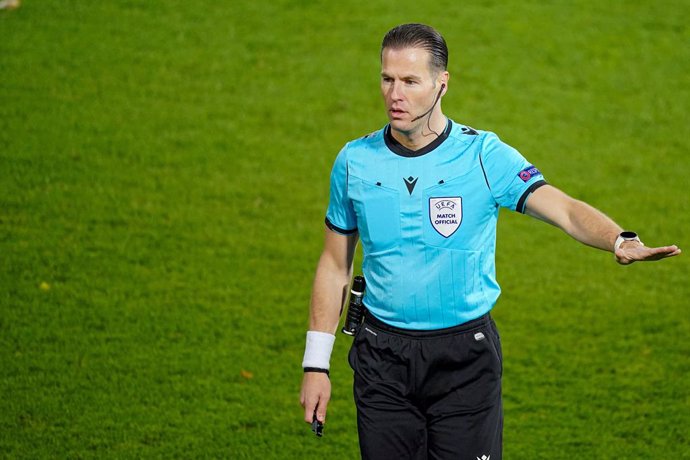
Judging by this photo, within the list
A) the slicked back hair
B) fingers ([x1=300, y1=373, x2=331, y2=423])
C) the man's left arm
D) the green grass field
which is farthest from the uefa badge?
the green grass field

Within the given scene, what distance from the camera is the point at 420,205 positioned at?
410cm

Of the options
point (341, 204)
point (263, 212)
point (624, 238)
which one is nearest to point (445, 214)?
point (341, 204)

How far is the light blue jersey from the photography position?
4.10 metres

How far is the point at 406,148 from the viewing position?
4176mm

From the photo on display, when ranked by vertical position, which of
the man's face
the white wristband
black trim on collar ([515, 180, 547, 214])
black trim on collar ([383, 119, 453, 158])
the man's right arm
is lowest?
the white wristband

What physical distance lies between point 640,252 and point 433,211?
0.88 metres

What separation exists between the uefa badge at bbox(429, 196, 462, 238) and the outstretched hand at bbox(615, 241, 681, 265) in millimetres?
702

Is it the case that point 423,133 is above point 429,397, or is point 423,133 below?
above

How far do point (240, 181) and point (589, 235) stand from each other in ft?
21.3

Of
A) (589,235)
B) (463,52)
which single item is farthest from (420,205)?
(463,52)

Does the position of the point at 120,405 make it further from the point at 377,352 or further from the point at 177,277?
the point at 377,352

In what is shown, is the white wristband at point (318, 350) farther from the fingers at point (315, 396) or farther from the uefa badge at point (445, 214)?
the uefa badge at point (445, 214)

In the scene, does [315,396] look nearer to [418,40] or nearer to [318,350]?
[318,350]

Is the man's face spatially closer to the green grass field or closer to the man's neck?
the man's neck
